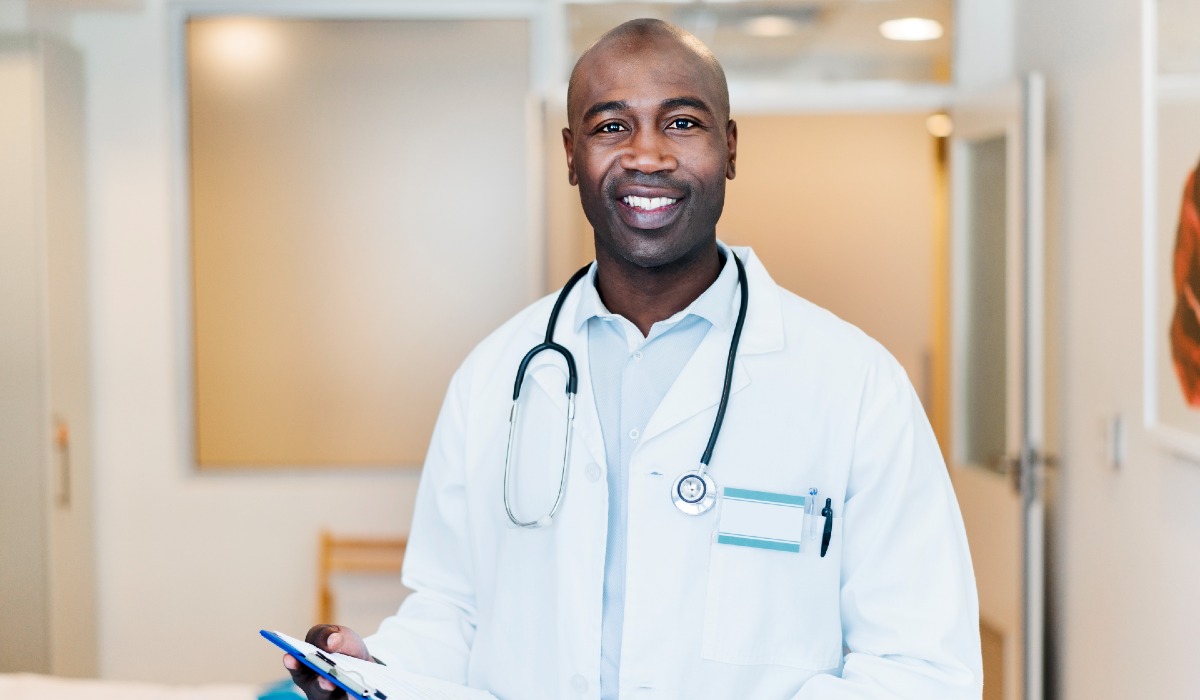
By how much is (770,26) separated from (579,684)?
2487 millimetres

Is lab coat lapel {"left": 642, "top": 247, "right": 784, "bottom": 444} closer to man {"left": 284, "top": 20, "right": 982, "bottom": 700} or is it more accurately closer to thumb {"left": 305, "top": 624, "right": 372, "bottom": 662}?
man {"left": 284, "top": 20, "right": 982, "bottom": 700}

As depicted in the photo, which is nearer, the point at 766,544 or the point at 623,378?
the point at 766,544

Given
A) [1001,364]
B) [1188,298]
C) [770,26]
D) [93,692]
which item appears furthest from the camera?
[770,26]

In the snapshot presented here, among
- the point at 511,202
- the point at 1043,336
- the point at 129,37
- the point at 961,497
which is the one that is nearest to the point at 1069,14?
the point at 1043,336

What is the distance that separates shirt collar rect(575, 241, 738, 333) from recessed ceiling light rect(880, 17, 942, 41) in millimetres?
2180

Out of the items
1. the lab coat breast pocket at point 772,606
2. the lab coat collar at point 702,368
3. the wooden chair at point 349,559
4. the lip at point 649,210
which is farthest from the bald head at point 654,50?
the wooden chair at point 349,559

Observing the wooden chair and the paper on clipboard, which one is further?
the wooden chair

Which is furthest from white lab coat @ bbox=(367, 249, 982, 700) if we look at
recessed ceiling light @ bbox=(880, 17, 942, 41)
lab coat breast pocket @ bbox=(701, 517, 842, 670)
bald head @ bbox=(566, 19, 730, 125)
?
recessed ceiling light @ bbox=(880, 17, 942, 41)

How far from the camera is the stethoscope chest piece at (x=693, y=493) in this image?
1.17 m

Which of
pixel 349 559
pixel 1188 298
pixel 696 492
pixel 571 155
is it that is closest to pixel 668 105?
pixel 571 155

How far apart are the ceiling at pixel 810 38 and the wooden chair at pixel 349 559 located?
1.55 metres

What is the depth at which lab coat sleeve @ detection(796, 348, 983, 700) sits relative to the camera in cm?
112

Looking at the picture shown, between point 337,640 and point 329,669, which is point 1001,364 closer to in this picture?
point 337,640

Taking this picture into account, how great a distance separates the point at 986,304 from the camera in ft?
9.89
